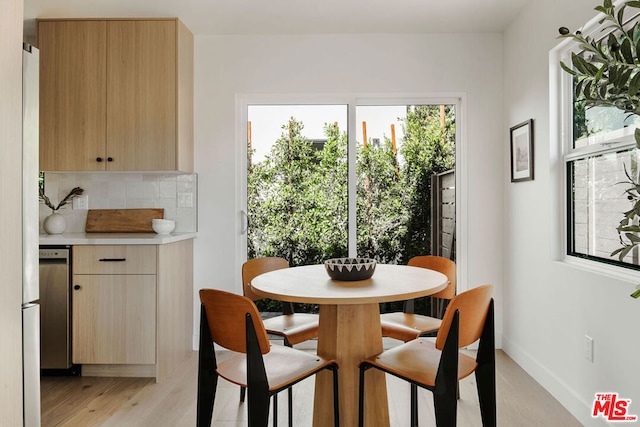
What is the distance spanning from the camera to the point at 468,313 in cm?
170

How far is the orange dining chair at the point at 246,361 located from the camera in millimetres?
1625

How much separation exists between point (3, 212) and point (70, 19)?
8.16 feet

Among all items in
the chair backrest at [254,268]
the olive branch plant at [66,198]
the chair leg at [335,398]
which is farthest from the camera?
the olive branch plant at [66,198]

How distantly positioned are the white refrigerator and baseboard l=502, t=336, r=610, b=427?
2548 millimetres

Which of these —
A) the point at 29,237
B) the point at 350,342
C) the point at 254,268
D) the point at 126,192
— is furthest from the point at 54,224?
the point at 350,342

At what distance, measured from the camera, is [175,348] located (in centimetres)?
339

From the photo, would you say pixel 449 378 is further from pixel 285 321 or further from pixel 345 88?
pixel 345 88

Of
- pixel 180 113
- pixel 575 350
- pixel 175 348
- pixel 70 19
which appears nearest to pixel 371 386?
pixel 575 350

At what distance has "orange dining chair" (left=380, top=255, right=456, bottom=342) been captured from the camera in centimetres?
246

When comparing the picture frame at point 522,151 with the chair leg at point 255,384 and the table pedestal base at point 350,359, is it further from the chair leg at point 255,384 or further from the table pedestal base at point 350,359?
the chair leg at point 255,384

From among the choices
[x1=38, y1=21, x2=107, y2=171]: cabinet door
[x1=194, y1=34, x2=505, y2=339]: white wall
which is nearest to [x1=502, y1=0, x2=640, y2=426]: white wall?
[x1=194, y1=34, x2=505, y2=339]: white wall

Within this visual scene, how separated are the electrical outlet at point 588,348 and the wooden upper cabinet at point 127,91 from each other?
2828 millimetres

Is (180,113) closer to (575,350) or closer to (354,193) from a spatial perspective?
(354,193)

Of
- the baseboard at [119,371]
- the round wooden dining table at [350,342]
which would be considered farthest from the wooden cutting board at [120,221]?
the round wooden dining table at [350,342]
